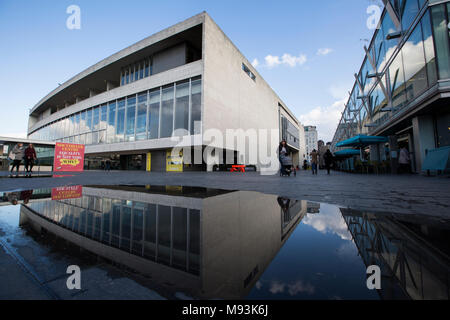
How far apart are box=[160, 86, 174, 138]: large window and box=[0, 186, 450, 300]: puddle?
16.0 meters

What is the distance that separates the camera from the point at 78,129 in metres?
25.1

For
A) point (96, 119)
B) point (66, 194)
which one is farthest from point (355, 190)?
point (96, 119)

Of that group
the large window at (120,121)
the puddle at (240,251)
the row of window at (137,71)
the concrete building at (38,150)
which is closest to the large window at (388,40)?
the puddle at (240,251)

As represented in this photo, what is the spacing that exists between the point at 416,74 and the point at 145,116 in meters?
20.1

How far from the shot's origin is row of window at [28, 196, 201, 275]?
1025mm

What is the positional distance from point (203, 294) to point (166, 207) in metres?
1.57

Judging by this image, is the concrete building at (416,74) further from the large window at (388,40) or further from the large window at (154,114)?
the large window at (154,114)

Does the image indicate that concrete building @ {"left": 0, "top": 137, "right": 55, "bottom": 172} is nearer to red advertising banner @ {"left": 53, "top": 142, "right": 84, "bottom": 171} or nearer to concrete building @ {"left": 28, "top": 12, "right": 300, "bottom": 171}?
concrete building @ {"left": 28, "top": 12, "right": 300, "bottom": 171}

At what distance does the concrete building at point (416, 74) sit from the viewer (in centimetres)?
874

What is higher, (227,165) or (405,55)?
(405,55)

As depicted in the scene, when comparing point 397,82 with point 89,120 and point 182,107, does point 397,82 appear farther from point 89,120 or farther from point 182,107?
point 89,120

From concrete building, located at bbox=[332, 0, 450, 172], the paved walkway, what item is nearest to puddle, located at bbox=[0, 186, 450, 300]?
the paved walkway
